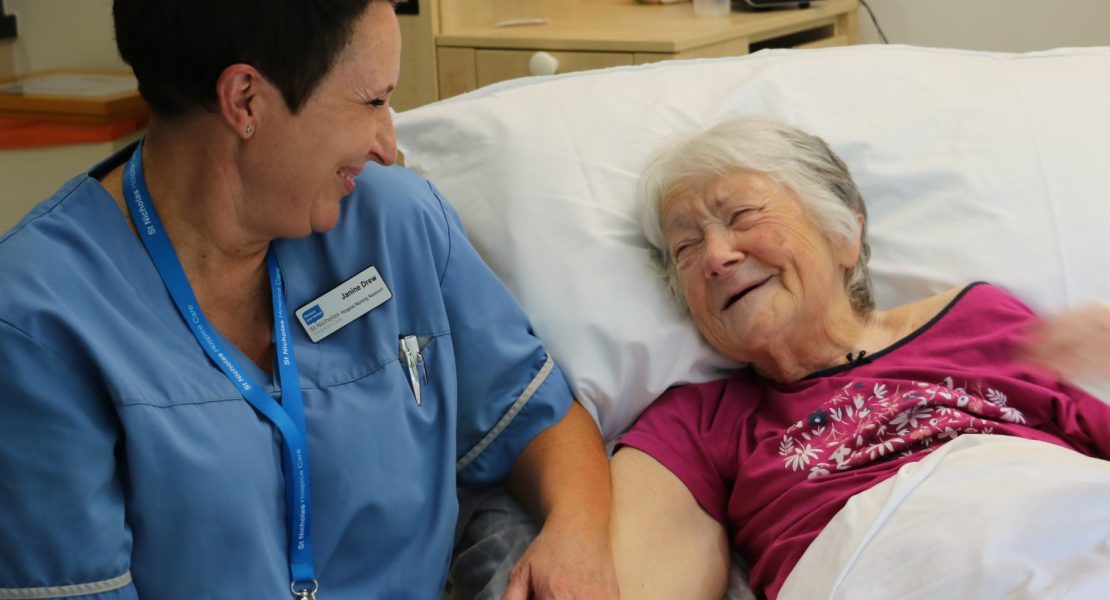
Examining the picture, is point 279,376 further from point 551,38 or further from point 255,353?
point 551,38

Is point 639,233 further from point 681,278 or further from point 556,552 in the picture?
point 556,552

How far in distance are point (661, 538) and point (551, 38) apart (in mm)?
1375

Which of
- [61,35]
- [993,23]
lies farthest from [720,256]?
[61,35]

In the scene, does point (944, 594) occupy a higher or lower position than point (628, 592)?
higher

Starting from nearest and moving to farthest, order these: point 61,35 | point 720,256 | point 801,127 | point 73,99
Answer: point 720,256
point 801,127
point 73,99
point 61,35

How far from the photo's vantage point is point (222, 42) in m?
1.14

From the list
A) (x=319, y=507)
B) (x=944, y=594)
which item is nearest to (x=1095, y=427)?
(x=944, y=594)

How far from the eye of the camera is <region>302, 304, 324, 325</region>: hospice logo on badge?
1354mm

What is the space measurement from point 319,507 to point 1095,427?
920 mm

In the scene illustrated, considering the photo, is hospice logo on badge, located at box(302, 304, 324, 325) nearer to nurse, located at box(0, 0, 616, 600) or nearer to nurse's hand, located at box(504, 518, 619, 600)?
nurse, located at box(0, 0, 616, 600)

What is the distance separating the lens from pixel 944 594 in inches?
44.9

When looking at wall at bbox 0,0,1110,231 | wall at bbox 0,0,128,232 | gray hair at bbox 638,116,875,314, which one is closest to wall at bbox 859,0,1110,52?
wall at bbox 0,0,1110,231

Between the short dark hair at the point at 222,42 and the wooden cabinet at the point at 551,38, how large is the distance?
1331 millimetres

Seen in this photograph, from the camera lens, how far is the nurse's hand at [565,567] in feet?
4.32
